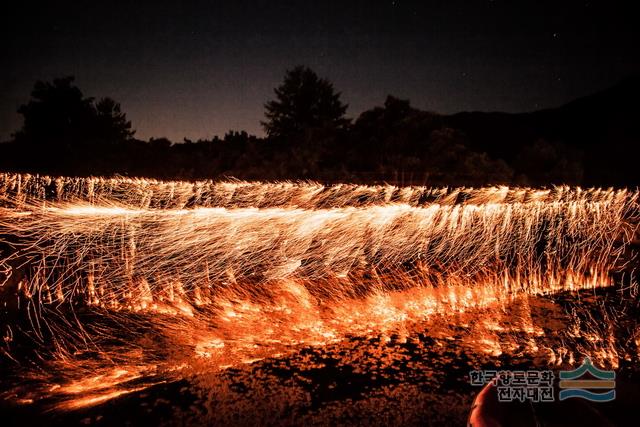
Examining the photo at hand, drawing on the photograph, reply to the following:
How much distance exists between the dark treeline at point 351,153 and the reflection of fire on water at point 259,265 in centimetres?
107

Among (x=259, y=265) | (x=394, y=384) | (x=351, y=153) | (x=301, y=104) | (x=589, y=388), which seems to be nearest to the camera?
(x=589, y=388)

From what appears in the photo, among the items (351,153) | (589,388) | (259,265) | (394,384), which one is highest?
(351,153)

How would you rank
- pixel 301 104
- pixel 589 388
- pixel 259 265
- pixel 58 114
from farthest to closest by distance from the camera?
pixel 301 104, pixel 58 114, pixel 259 265, pixel 589 388

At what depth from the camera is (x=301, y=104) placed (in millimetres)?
47719

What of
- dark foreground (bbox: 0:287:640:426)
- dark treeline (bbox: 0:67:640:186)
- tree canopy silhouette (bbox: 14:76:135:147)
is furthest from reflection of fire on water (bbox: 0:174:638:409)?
tree canopy silhouette (bbox: 14:76:135:147)

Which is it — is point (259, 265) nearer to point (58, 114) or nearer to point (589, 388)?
point (589, 388)

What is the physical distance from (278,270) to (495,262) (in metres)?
4.31

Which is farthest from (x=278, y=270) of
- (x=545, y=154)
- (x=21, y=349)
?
(x=545, y=154)

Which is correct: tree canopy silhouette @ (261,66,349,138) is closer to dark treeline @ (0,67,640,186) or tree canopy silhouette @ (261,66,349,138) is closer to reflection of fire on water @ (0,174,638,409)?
dark treeline @ (0,67,640,186)

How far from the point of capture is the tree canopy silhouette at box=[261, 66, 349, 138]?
47062 millimetres

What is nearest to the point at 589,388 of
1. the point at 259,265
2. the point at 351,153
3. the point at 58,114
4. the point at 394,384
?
the point at 394,384

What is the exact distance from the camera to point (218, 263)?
25.7 ft

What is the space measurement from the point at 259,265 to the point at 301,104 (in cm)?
4168

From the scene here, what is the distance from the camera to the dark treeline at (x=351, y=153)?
38.9ft
